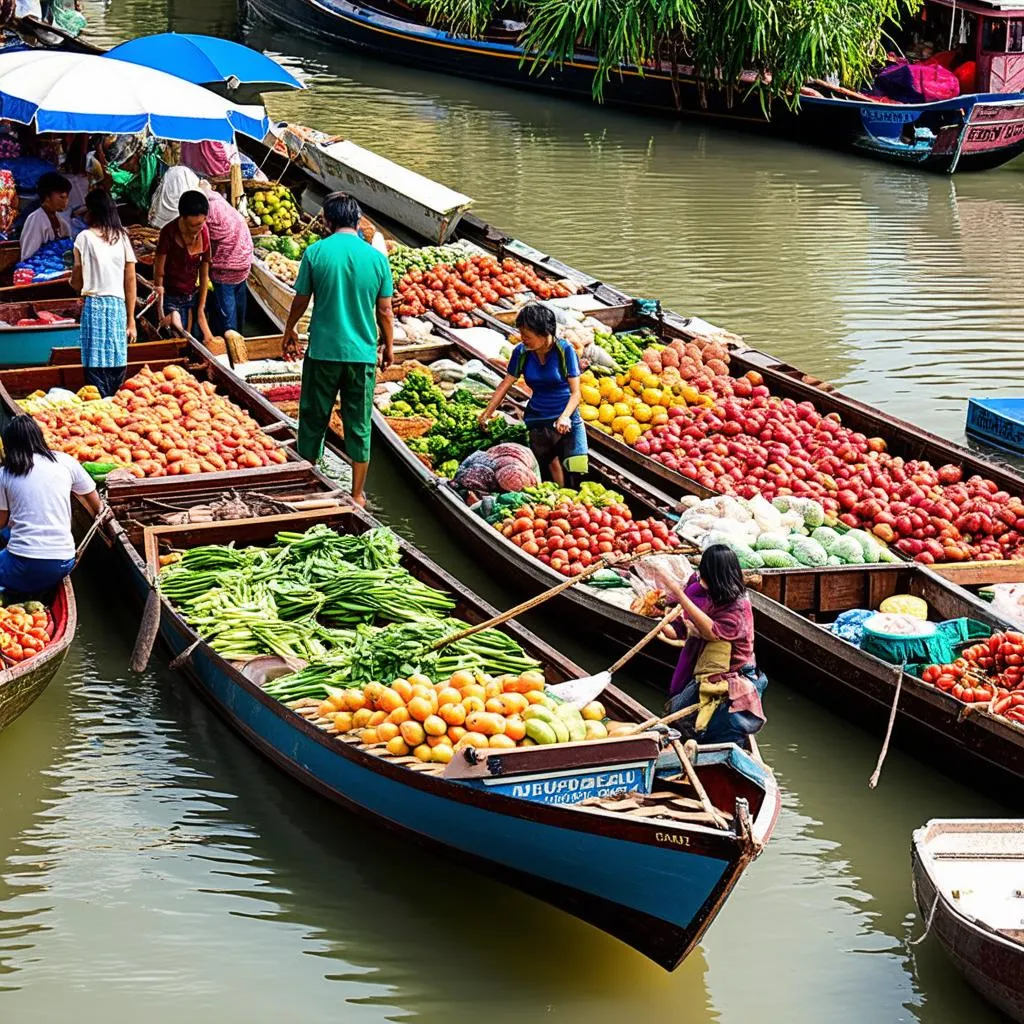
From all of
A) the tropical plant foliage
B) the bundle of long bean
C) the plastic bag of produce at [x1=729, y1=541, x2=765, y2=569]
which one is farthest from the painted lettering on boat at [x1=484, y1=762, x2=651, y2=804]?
the tropical plant foliage

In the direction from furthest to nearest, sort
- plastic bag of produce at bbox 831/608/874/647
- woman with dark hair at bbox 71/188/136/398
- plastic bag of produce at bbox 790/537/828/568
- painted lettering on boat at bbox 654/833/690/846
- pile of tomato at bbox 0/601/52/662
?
woman with dark hair at bbox 71/188/136/398 → plastic bag of produce at bbox 790/537/828/568 → plastic bag of produce at bbox 831/608/874/647 → pile of tomato at bbox 0/601/52/662 → painted lettering on boat at bbox 654/833/690/846

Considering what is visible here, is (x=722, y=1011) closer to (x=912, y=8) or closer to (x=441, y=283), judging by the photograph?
(x=441, y=283)

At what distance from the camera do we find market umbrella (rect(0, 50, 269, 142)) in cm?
998

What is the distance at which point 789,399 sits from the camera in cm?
1000

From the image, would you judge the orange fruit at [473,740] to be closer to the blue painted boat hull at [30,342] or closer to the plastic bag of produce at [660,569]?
the plastic bag of produce at [660,569]

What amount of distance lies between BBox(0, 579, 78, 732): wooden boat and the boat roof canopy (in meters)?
16.7

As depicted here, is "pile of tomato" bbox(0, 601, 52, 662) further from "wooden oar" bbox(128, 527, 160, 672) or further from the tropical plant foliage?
the tropical plant foliage

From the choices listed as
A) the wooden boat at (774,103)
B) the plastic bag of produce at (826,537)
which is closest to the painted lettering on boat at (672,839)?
the plastic bag of produce at (826,537)

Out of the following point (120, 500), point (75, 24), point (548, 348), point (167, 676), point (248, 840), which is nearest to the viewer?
point (248, 840)

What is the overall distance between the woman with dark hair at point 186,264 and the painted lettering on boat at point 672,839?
622 centimetres

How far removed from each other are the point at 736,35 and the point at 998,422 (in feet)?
35.9

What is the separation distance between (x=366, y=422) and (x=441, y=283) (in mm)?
3830

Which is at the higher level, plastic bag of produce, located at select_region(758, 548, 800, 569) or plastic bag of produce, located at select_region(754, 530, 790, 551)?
plastic bag of produce, located at select_region(754, 530, 790, 551)

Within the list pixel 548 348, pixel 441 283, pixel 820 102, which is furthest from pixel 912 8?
pixel 548 348
